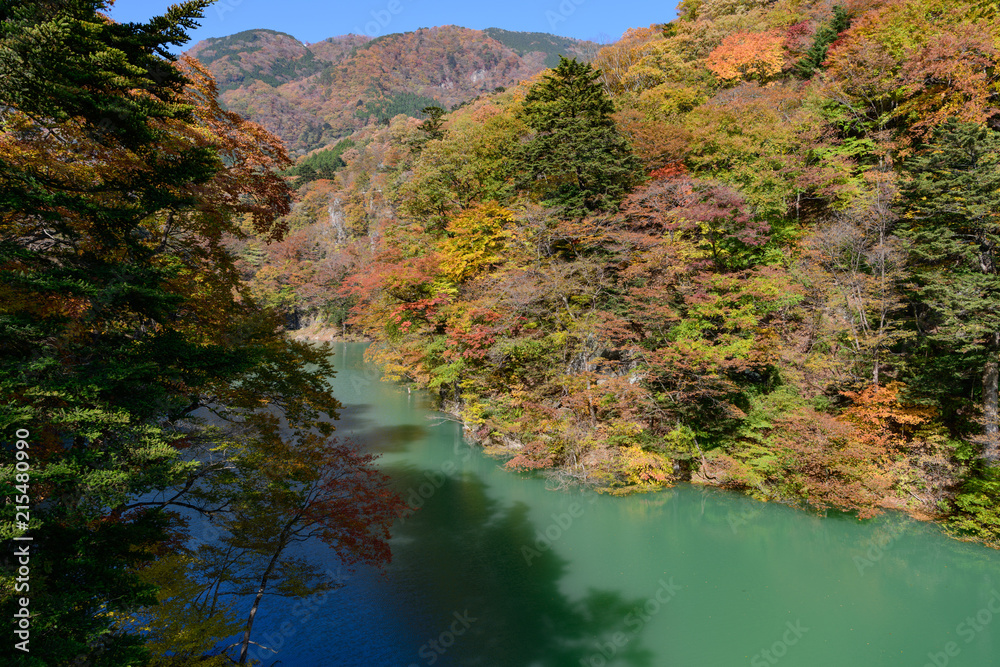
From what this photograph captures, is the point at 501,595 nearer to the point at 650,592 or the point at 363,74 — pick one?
the point at 650,592

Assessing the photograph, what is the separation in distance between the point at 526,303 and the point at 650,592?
9.15 meters

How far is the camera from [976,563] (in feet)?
34.5

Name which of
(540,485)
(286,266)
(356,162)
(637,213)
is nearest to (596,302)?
(637,213)

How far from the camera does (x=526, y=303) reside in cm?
1602

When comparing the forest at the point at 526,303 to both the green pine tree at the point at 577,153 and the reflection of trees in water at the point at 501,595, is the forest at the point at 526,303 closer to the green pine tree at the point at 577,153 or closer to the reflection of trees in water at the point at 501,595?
the green pine tree at the point at 577,153

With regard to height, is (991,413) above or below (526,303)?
below

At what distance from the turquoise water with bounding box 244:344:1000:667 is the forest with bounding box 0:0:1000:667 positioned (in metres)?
0.83

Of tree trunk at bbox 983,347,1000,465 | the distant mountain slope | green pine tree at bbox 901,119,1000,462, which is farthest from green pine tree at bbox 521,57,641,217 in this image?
the distant mountain slope

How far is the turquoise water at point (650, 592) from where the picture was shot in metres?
8.52

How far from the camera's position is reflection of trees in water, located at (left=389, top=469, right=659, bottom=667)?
8.55 meters

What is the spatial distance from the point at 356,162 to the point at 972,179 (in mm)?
56687

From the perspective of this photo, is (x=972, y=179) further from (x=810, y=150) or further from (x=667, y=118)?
(x=667, y=118)

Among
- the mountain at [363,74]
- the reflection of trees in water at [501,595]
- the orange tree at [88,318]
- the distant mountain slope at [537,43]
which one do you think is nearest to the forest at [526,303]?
the orange tree at [88,318]

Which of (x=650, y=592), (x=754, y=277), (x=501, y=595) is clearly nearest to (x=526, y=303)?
(x=754, y=277)
